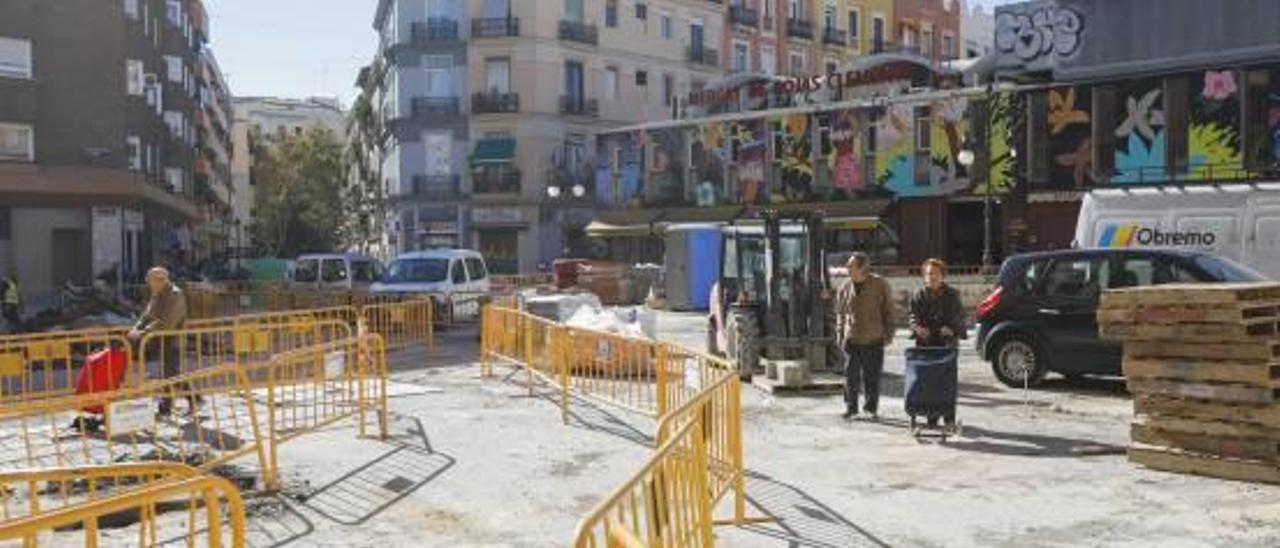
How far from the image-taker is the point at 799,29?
60812 millimetres

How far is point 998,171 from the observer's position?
36.5m

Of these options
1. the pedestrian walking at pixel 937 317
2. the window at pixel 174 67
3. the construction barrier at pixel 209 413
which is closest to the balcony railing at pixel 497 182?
the window at pixel 174 67

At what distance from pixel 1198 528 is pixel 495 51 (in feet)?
151

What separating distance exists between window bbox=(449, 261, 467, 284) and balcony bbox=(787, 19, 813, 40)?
3778 centimetres

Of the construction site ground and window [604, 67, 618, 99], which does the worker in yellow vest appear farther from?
window [604, 67, 618, 99]

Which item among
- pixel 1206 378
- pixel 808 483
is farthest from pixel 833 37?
pixel 808 483

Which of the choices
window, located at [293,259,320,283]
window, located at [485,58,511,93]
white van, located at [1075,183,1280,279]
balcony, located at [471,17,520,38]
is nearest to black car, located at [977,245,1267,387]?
white van, located at [1075,183,1280,279]

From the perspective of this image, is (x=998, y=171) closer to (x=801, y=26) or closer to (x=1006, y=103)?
(x=1006, y=103)

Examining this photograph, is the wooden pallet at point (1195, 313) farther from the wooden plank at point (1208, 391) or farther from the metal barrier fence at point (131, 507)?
the metal barrier fence at point (131, 507)

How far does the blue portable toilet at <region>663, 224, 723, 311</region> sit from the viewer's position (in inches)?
1246

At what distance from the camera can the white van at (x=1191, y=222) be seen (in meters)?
17.8

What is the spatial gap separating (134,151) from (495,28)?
1602cm

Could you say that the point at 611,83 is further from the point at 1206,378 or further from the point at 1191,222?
the point at 1206,378

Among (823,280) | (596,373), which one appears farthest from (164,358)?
(823,280)
